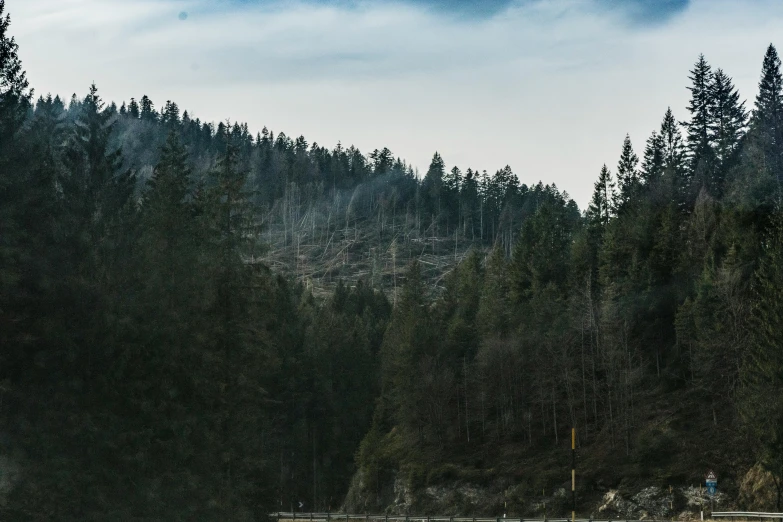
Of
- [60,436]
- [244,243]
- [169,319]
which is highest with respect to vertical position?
[244,243]

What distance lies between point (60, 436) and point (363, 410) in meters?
65.8

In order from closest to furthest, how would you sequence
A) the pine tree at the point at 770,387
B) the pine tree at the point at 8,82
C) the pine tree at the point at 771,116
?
the pine tree at the point at 8,82, the pine tree at the point at 770,387, the pine tree at the point at 771,116

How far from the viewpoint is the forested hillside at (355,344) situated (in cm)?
3152

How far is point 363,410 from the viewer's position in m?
95.9

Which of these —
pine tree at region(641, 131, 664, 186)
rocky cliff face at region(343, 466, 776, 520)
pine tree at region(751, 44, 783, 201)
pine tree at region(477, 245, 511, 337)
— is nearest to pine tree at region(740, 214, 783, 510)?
rocky cliff face at region(343, 466, 776, 520)

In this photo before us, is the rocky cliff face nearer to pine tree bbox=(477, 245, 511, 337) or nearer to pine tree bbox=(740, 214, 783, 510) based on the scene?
pine tree bbox=(740, 214, 783, 510)

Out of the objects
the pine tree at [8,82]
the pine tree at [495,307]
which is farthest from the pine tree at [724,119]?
the pine tree at [8,82]

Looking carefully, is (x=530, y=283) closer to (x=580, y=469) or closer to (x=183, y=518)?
(x=580, y=469)

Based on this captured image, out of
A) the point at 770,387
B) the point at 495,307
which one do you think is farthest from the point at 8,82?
the point at 495,307

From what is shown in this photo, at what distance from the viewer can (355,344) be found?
329ft

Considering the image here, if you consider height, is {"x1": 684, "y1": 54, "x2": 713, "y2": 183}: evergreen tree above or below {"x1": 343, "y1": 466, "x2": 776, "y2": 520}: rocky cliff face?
above

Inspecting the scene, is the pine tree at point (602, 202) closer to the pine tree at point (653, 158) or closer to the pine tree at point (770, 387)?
the pine tree at point (653, 158)

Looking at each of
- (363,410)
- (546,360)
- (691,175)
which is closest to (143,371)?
(546,360)

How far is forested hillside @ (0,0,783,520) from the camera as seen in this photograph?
31.5 meters
